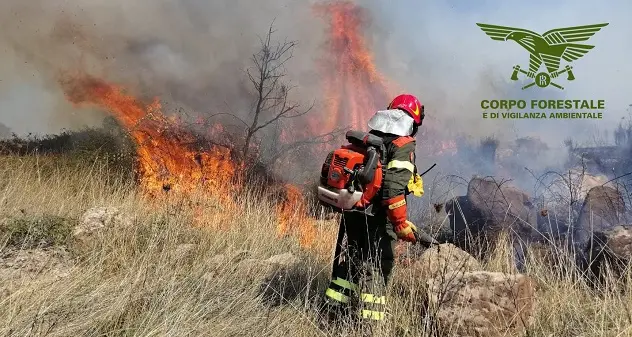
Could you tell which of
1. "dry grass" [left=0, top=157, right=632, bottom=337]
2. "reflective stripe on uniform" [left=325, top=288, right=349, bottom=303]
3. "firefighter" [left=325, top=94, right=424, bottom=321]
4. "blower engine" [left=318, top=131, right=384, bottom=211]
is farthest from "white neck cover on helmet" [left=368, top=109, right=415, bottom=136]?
"reflective stripe on uniform" [left=325, top=288, right=349, bottom=303]

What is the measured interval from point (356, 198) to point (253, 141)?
25.0 feet

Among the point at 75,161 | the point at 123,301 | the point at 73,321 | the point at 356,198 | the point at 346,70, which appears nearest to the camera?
the point at 73,321

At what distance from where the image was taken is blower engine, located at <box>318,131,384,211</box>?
306cm

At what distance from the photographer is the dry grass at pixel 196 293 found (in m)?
2.68

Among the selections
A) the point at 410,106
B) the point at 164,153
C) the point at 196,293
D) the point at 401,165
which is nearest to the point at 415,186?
the point at 401,165

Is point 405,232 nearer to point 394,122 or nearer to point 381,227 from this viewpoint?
point 381,227

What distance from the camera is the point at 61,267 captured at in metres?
3.81

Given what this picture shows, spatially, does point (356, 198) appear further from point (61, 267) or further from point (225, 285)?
point (61, 267)

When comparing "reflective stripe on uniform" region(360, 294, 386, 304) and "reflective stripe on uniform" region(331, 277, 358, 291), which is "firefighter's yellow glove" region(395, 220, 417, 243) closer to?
"reflective stripe on uniform" region(360, 294, 386, 304)

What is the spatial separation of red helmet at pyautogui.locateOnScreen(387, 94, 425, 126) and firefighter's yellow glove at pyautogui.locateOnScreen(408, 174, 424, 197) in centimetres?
47

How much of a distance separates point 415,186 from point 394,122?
1.63 ft

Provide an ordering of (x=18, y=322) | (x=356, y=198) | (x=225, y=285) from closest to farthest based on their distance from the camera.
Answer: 1. (x=18, y=322)
2. (x=356, y=198)
3. (x=225, y=285)

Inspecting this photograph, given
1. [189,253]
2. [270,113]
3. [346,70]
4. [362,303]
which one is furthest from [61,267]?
[346,70]

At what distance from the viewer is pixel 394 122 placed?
333cm
